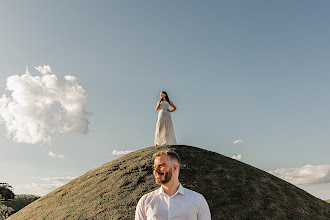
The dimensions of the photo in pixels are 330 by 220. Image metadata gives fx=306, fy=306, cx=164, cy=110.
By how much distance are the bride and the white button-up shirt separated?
13991 millimetres

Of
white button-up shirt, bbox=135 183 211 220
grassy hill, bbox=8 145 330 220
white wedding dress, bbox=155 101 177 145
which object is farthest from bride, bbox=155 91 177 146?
white button-up shirt, bbox=135 183 211 220

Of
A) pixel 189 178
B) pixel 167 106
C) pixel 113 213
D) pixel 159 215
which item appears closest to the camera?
pixel 159 215

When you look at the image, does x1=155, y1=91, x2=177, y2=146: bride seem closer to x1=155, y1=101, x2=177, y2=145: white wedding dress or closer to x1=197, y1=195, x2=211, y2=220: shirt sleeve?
x1=155, y1=101, x2=177, y2=145: white wedding dress

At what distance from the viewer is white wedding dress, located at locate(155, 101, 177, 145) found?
17.5 meters

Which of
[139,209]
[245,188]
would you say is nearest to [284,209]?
[245,188]

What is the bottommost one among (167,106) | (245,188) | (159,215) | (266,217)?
(159,215)

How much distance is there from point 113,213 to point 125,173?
141 inches

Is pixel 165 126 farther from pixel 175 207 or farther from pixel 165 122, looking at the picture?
pixel 175 207

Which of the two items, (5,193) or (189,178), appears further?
(5,193)

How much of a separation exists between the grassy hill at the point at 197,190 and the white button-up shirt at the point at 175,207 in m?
8.31

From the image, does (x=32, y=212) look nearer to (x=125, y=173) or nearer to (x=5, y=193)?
(x=125, y=173)

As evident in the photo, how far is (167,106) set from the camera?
17.6 metres

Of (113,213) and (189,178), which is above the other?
(189,178)

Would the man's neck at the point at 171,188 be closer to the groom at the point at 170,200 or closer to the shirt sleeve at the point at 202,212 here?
the groom at the point at 170,200
